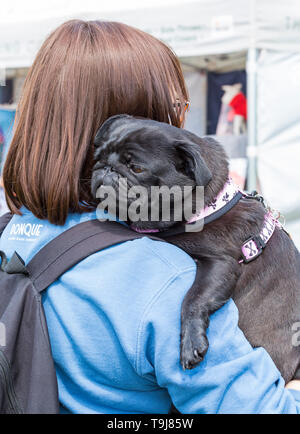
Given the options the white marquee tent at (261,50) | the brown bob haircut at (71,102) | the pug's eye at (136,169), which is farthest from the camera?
the white marquee tent at (261,50)

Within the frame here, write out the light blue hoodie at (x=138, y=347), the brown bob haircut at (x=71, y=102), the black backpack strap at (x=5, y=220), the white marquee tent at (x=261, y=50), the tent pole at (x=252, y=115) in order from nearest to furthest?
the light blue hoodie at (x=138, y=347), the brown bob haircut at (x=71, y=102), the black backpack strap at (x=5, y=220), the white marquee tent at (x=261, y=50), the tent pole at (x=252, y=115)

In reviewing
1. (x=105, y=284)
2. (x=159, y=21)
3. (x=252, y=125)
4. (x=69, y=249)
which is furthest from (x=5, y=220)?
(x=159, y=21)

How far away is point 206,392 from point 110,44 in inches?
41.2

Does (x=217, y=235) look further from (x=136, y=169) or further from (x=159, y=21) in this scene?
(x=159, y=21)

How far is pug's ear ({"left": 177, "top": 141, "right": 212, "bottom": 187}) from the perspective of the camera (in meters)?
1.69

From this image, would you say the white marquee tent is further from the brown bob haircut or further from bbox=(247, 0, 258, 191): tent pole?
the brown bob haircut

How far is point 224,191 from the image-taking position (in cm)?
186

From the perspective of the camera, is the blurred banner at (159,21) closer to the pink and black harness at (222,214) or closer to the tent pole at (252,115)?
the tent pole at (252,115)

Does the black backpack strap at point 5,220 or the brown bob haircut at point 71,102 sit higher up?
the brown bob haircut at point 71,102

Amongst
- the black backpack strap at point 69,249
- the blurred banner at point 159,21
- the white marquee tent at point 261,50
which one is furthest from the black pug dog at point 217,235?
the blurred banner at point 159,21

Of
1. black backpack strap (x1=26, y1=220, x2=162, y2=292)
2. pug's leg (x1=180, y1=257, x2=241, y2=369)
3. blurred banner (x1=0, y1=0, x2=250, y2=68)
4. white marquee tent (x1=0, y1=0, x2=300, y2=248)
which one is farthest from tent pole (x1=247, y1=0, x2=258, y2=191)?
black backpack strap (x1=26, y1=220, x2=162, y2=292)

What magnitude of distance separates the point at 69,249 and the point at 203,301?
47cm

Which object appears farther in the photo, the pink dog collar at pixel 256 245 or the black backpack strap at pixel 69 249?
the pink dog collar at pixel 256 245

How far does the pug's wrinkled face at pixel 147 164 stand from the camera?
1.69 m
